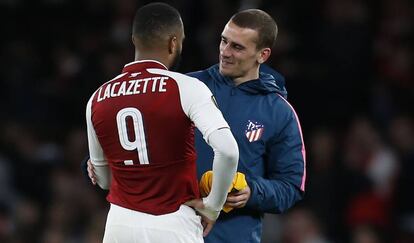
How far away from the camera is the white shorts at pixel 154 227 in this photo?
12.9 feet

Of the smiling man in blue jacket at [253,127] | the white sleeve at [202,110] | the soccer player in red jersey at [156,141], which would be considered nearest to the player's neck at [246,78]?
the smiling man in blue jacket at [253,127]

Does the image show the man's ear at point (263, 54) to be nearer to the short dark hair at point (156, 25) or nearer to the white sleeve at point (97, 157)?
the short dark hair at point (156, 25)

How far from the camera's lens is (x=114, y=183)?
4094mm

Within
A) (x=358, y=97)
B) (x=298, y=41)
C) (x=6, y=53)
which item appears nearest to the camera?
(x=358, y=97)

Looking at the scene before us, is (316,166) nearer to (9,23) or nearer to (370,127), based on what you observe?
(370,127)

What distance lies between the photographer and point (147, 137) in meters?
3.89

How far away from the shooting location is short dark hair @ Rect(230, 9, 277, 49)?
433 centimetres

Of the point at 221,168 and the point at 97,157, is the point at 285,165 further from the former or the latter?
the point at 97,157

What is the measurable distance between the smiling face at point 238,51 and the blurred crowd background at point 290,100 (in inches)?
143

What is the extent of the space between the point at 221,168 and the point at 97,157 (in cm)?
59

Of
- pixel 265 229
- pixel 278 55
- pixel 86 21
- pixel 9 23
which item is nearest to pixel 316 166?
pixel 265 229

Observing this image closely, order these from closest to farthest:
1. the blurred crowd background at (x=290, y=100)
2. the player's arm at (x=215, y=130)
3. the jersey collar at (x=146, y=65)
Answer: the player's arm at (x=215, y=130) → the jersey collar at (x=146, y=65) → the blurred crowd background at (x=290, y=100)

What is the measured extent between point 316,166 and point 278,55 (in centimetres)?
148

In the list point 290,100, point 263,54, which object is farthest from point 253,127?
point 290,100
